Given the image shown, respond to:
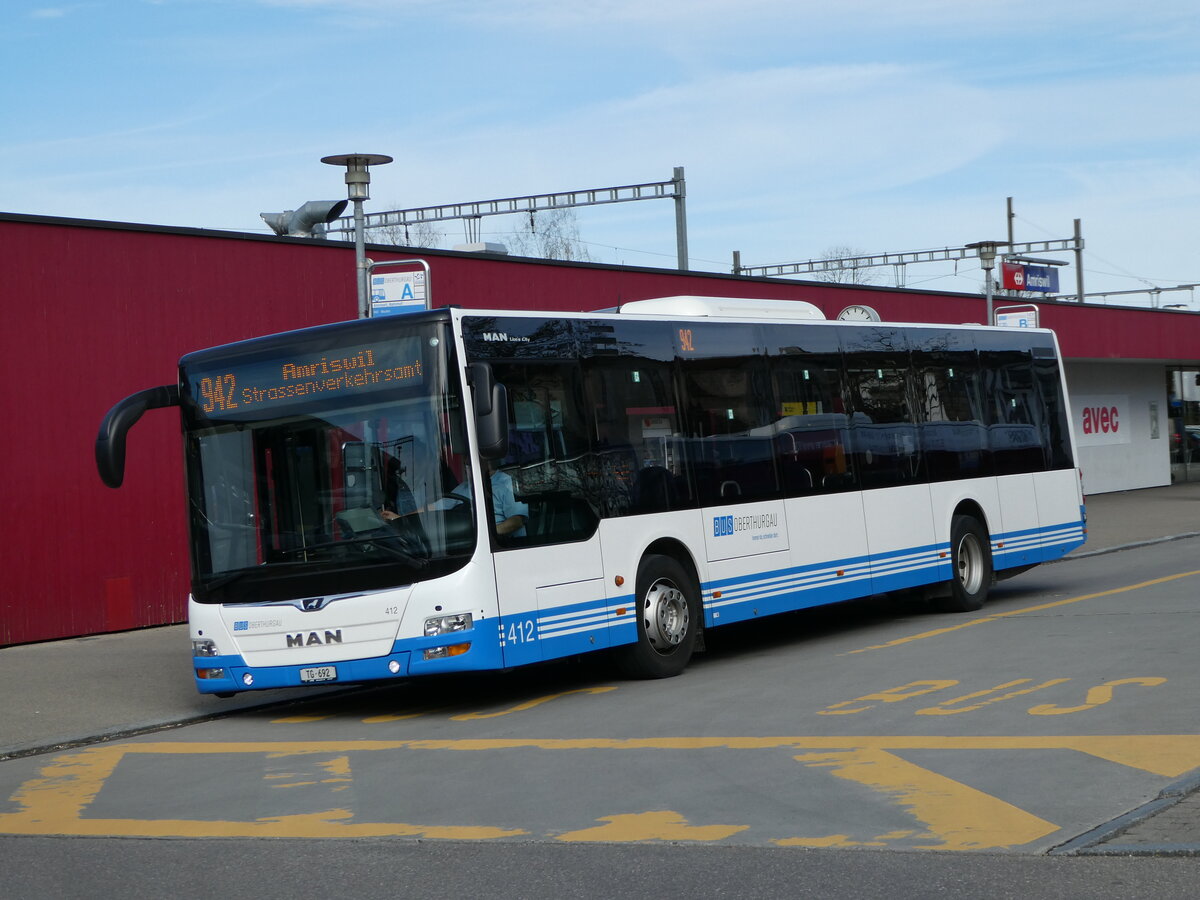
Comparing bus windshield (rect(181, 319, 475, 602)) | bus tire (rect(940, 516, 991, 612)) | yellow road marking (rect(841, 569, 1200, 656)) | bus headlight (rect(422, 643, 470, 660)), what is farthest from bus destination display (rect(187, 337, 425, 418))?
bus tire (rect(940, 516, 991, 612))

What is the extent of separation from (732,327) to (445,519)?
4.03m

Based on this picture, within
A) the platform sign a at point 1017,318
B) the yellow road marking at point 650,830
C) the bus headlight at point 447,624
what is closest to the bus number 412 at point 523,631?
the bus headlight at point 447,624

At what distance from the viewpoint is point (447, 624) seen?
1039 centimetres

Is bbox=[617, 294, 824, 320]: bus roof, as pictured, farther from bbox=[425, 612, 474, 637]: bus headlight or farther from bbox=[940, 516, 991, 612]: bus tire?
bbox=[425, 612, 474, 637]: bus headlight

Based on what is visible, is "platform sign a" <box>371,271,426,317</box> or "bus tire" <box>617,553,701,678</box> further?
"platform sign a" <box>371,271,426,317</box>

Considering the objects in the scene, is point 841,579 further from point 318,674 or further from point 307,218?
point 307,218

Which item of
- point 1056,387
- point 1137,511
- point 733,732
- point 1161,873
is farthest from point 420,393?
point 1137,511

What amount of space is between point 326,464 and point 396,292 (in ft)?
17.1

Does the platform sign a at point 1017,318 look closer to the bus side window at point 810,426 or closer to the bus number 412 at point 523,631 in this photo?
the bus side window at point 810,426

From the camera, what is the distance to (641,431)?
1212cm

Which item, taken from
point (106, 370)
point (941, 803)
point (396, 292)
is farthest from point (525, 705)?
point (106, 370)

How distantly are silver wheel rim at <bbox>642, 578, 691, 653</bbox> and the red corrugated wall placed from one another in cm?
727

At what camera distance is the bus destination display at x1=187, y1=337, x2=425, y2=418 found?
10.6 meters

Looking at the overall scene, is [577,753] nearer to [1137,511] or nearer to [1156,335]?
[1137,511]
